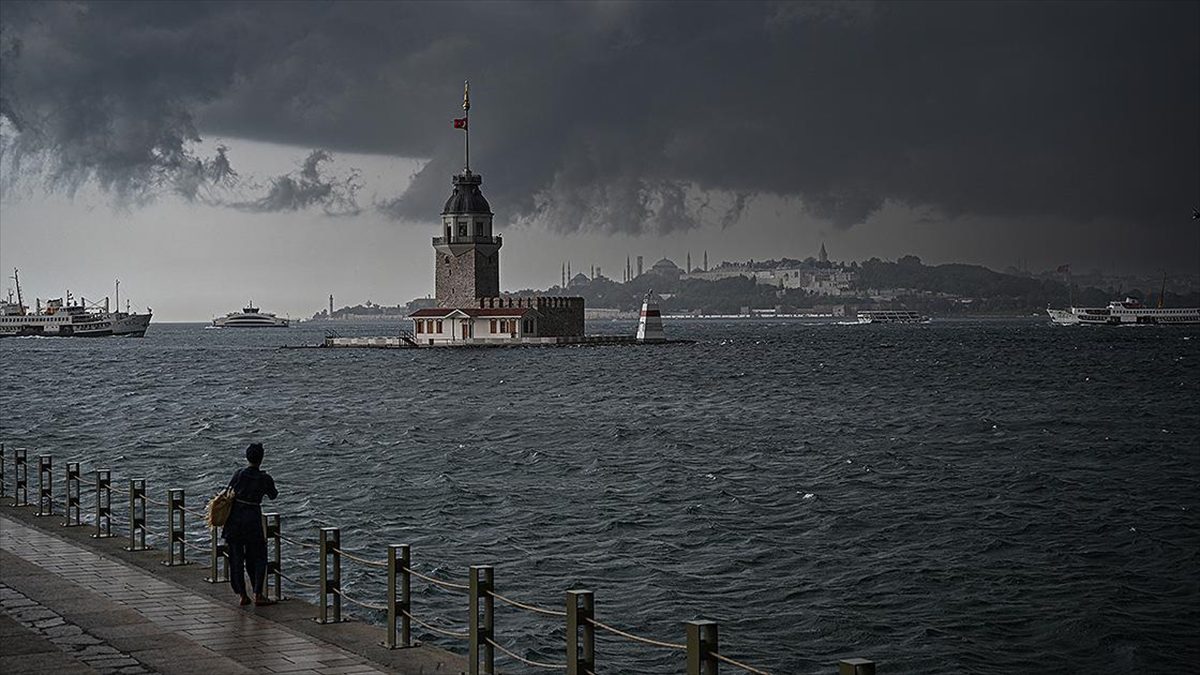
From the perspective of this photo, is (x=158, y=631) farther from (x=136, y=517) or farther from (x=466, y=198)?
(x=466, y=198)

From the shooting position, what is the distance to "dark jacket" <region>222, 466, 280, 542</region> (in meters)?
14.8

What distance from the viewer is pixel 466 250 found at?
481 feet

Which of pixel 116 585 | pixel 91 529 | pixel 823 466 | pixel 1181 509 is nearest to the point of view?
pixel 116 585

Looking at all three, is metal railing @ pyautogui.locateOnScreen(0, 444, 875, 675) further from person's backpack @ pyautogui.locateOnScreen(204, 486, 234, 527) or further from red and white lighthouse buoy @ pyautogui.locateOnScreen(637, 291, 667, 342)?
red and white lighthouse buoy @ pyautogui.locateOnScreen(637, 291, 667, 342)

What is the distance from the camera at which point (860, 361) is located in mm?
131500

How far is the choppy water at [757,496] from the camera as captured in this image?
2189 centimetres

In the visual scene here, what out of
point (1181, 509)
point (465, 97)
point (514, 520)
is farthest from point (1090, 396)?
point (465, 97)

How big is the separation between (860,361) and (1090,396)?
170ft

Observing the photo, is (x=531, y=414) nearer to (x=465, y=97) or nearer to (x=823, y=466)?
(x=823, y=466)

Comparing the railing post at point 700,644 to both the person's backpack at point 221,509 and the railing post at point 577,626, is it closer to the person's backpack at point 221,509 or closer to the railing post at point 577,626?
the railing post at point 577,626

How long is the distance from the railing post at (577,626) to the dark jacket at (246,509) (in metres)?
5.01

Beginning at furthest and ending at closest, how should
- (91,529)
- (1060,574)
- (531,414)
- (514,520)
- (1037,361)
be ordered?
(1037,361) → (531,414) → (514,520) → (1060,574) → (91,529)

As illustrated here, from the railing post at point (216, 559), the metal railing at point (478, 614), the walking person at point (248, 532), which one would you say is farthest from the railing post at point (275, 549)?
the railing post at point (216, 559)

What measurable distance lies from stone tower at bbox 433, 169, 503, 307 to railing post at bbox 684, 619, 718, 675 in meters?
137
